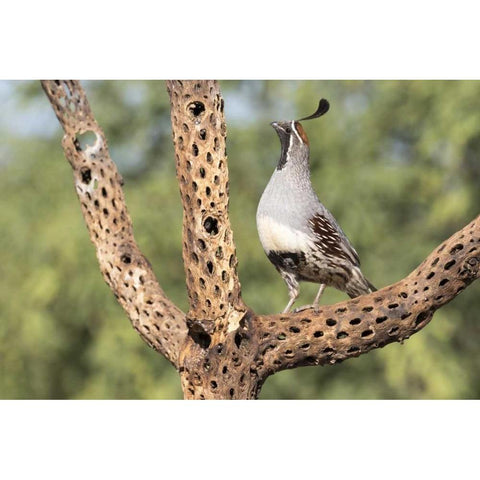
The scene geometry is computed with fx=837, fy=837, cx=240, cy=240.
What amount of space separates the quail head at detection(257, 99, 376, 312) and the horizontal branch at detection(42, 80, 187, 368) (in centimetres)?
43

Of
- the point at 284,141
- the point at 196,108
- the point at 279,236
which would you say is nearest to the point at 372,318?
the point at 279,236

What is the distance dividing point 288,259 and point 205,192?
0.38 meters

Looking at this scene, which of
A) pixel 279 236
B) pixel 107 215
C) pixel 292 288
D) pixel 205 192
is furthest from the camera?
pixel 107 215

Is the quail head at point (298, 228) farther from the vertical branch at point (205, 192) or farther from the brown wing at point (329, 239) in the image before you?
the vertical branch at point (205, 192)

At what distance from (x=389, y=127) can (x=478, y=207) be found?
2.52ft

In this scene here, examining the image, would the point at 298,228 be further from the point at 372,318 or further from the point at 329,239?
the point at 372,318

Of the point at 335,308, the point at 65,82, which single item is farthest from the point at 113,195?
the point at 335,308

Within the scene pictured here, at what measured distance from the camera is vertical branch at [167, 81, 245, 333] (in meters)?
2.62

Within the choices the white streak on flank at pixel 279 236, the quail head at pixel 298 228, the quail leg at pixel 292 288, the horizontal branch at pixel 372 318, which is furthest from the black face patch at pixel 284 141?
the horizontal branch at pixel 372 318

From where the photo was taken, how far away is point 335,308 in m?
2.75

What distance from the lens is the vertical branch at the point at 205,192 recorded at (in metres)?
2.62

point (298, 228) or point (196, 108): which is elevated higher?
point (196, 108)

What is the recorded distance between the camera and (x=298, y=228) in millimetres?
2764

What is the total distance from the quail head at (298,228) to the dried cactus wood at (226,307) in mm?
142
